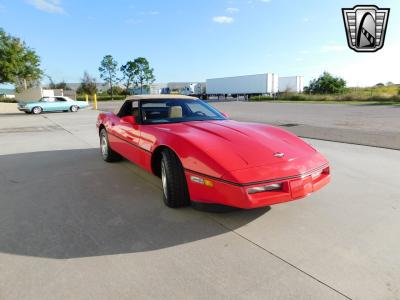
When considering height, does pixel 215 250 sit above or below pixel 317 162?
below

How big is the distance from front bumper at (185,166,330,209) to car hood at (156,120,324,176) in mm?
171

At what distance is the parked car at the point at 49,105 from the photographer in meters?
19.1

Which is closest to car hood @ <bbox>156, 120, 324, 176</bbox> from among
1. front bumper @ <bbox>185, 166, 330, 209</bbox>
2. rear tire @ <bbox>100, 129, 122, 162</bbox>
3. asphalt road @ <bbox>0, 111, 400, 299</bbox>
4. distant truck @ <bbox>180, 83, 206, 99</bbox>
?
front bumper @ <bbox>185, 166, 330, 209</bbox>

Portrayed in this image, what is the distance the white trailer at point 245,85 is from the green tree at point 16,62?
28055mm

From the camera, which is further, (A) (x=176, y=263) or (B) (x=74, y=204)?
(B) (x=74, y=204)

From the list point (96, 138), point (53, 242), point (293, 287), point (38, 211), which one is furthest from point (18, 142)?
point (293, 287)

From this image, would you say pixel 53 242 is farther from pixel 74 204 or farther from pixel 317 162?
pixel 317 162

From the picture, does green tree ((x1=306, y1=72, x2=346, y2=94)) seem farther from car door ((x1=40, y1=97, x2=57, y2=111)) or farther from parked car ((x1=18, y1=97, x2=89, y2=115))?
car door ((x1=40, y1=97, x2=57, y2=111))

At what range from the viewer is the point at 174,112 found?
4.03 metres

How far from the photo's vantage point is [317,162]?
2887 mm

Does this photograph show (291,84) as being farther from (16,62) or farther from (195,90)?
(16,62)

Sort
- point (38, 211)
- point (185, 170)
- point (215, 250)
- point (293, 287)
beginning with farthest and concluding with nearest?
point (38, 211), point (185, 170), point (215, 250), point (293, 287)

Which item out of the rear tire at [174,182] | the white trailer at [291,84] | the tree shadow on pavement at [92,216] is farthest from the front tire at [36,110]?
the white trailer at [291,84]

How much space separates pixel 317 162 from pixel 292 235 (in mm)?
799
